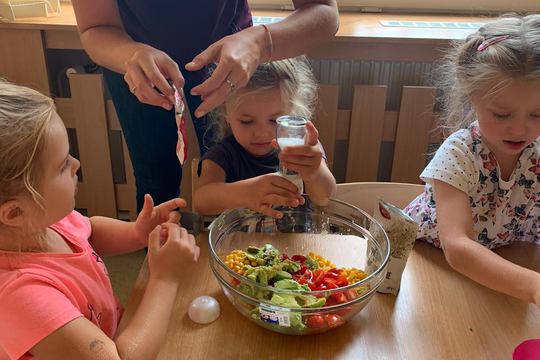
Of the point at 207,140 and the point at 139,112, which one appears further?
the point at 207,140

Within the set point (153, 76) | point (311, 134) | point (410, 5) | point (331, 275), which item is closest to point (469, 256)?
point (331, 275)

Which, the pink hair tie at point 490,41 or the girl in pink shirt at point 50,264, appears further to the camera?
the pink hair tie at point 490,41

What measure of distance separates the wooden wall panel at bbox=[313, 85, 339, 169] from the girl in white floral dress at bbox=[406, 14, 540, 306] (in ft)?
2.25

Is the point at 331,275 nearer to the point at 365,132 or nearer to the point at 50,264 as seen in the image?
the point at 50,264

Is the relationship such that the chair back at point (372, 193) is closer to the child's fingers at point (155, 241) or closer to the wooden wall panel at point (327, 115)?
the child's fingers at point (155, 241)

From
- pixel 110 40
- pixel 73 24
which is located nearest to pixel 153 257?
pixel 110 40

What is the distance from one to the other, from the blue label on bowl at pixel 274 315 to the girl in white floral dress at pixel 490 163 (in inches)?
15.4

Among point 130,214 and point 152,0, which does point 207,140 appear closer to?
point 152,0

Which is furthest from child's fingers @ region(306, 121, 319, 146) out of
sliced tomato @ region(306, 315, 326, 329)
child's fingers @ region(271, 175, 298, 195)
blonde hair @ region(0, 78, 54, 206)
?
blonde hair @ region(0, 78, 54, 206)

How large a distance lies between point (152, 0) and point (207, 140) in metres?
0.42

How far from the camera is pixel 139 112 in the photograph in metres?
1.41

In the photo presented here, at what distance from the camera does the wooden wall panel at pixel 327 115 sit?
6.45 ft

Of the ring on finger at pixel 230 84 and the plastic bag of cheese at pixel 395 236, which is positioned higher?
the ring on finger at pixel 230 84

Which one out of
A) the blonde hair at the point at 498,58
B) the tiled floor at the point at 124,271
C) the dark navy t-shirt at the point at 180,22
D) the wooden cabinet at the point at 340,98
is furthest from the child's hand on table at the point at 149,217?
the tiled floor at the point at 124,271
